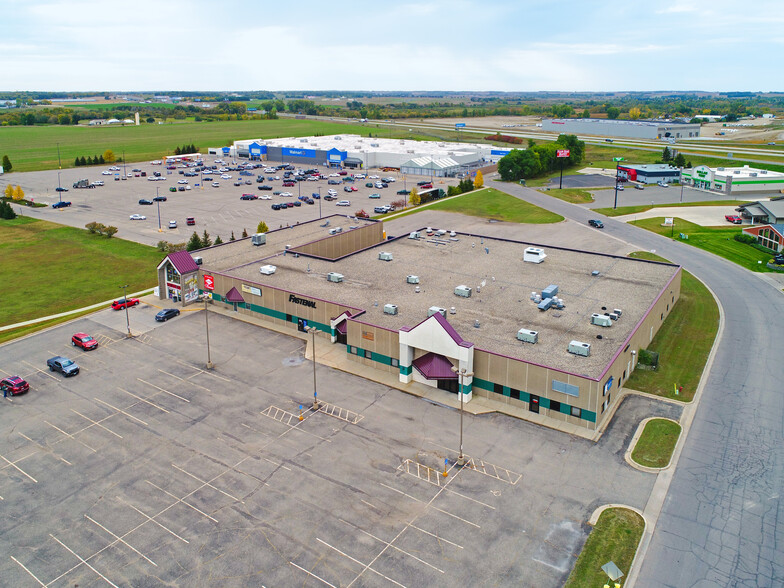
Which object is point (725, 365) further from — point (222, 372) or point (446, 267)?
point (222, 372)

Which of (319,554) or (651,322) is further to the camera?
(651,322)

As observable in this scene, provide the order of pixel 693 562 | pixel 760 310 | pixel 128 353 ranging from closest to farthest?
pixel 693 562, pixel 128 353, pixel 760 310

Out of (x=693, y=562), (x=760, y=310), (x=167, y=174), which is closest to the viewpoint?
(x=693, y=562)

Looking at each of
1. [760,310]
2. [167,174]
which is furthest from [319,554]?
[167,174]

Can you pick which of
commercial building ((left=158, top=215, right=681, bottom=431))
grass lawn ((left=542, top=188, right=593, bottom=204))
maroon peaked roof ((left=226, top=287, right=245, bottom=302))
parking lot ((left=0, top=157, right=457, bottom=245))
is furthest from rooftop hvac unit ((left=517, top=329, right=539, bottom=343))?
grass lawn ((left=542, top=188, right=593, bottom=204))

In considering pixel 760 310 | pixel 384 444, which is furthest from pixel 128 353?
pixel 760 310

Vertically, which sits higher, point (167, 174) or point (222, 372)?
point (167, 174)
